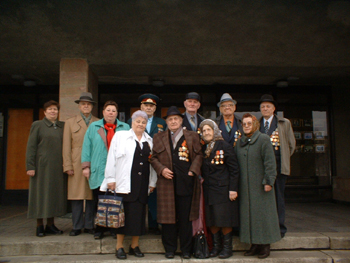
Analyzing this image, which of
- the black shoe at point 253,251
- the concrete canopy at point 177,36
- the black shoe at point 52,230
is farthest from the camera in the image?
the concrete canopy at point 177,36

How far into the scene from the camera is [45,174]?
429 centimetres

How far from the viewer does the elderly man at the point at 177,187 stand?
3.67m

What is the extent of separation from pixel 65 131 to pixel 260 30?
156 inches

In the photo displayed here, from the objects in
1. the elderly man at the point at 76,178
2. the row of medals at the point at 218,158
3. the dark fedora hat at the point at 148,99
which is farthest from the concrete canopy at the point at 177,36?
the row of medals at the point at 218,158

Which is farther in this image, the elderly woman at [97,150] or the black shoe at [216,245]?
the elderly woman at [97,150]

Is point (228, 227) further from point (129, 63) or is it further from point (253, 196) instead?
point (129, 63)

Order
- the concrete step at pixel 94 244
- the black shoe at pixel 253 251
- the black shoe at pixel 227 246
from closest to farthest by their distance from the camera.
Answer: the black shoe at pixel 227 246, the black shoe at pixel 253 251, the concrete step at pixel 94 244

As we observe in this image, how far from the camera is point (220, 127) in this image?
4305 mm

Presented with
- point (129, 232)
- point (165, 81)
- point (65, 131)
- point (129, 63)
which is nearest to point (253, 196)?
point (129, 232)

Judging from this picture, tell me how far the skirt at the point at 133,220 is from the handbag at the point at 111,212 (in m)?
0.11

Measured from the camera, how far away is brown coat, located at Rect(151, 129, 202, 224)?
3.65m

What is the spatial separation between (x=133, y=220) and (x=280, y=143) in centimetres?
230

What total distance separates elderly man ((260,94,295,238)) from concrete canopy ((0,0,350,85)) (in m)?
1.92

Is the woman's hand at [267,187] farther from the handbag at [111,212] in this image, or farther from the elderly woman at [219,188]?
→ the handbag at [111,212]
